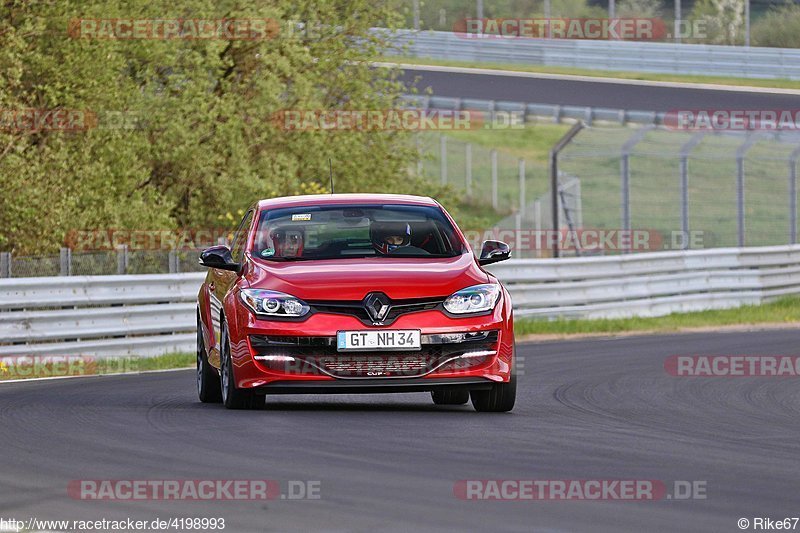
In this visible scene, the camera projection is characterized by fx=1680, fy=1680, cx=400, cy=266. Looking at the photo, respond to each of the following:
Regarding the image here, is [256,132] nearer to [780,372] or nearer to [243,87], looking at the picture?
[243,87]

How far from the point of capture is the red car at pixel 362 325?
10.6 m

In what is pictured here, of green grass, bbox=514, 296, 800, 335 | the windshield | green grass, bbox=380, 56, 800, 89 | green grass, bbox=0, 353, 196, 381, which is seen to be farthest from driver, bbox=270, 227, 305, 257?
green grass, bbox=380, 56, 800, 89

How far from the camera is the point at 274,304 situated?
10.8m

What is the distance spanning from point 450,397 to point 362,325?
187 centimetres

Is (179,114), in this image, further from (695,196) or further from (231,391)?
(695,196)

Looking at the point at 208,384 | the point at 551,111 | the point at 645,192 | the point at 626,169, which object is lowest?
the point at 645,192

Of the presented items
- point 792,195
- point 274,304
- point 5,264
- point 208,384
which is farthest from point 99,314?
point 792,195

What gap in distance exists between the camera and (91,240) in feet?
78.0

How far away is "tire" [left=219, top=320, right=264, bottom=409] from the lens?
36.5 feet

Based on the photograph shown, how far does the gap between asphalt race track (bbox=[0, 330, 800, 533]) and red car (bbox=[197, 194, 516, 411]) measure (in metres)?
0.25

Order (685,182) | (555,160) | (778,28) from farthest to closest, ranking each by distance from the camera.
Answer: (778,28)
(685,182)
(555,160)

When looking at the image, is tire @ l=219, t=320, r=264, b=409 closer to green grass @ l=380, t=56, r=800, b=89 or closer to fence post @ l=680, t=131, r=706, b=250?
fence post @ l=680, t=131, r=706, b=250

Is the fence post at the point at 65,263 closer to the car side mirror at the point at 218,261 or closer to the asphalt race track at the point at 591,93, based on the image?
the car side mirror at the point at 218,261

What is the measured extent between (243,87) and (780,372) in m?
14.8
